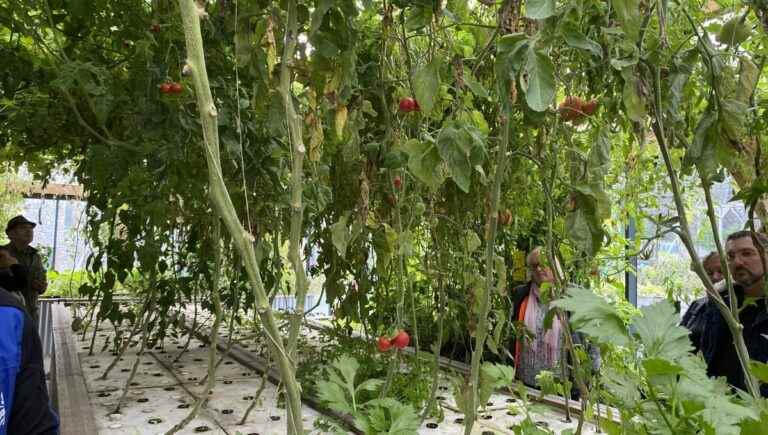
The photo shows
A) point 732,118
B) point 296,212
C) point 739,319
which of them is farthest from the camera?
point 739,319

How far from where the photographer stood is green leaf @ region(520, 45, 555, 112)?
0.53 metres

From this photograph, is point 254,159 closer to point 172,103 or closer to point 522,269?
point 172,103

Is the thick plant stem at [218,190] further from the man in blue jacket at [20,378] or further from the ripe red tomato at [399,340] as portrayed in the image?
the man in blue jacket at [20,378]

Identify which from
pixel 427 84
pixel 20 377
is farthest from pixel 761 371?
pixel 20 377

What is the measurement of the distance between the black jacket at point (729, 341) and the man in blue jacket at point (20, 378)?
1695mm

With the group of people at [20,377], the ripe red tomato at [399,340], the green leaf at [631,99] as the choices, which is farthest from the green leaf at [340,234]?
the group of people at [20,377]

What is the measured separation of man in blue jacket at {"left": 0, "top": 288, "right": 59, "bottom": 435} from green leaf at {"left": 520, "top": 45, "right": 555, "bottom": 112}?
99 centimetres

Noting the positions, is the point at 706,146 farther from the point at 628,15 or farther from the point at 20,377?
the point at 20,377

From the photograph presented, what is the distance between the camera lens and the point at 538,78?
532mm

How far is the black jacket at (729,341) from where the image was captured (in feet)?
5.55

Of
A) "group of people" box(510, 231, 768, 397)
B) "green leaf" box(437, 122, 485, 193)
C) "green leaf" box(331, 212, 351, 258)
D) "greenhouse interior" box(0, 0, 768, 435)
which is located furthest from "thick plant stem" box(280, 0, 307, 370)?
"group of people" box(510, 231, 768, 397)

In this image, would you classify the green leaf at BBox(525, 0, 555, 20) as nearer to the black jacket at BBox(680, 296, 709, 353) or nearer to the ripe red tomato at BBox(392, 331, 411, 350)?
the ripe red tomato at BBox(392, 331, 411, 350)

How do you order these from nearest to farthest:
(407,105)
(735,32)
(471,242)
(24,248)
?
(735,32), (407,105), (471,242), (24,248)

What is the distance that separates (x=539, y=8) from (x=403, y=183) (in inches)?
26.8
